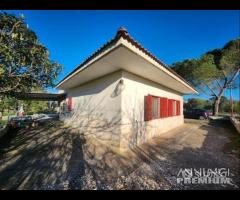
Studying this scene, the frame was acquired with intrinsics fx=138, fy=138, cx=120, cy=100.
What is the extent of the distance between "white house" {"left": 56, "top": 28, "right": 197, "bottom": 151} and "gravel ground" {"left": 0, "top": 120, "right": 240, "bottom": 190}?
76cm

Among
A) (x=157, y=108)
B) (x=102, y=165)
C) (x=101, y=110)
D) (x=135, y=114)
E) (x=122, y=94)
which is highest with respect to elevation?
(x=122, y=94)

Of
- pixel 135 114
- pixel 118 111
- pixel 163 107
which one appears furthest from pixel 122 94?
pixel 163 107

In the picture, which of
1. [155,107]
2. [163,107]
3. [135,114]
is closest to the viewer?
[135,114]

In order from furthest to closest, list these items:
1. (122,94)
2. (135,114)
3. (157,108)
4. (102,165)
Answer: (157,108), (135,114), (122,94), (102,165)

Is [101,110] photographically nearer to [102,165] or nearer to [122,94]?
[122,94]

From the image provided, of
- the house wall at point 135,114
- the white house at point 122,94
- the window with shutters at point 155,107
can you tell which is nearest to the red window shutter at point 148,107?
Answer: the white house at point 122,94

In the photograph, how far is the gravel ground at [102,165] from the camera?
9.64ft

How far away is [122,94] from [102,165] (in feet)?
8.12

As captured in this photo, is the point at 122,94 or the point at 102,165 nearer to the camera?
the point at 102,165

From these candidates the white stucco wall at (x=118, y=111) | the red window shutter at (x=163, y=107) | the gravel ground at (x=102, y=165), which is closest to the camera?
the gravel ground at (x=102, y=165)

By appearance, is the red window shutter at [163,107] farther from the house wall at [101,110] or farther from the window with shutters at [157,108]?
the house wall at [101,110]

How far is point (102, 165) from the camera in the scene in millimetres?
3861

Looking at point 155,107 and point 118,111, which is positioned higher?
point 155,107

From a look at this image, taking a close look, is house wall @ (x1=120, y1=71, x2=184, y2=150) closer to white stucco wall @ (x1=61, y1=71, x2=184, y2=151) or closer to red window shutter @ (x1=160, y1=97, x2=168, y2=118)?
white stucco wall @ (x1=61, y1=71, x2=184, y2=151)
